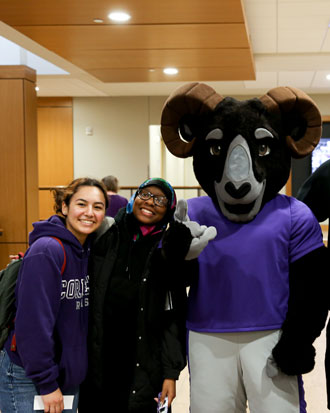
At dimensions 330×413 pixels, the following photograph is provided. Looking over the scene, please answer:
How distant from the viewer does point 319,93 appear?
10.7 m

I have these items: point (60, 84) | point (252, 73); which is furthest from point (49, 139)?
point (252, 73)

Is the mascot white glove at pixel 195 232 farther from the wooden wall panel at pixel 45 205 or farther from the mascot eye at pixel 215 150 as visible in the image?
the wooden wall panel at pixel 45 205

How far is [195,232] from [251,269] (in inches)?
10.0

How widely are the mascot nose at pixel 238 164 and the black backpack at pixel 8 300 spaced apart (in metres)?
0.64

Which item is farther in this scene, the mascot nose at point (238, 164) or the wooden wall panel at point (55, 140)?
the wooden wall panel at point (55, 140)

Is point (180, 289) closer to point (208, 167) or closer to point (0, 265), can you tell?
point (208, 167)

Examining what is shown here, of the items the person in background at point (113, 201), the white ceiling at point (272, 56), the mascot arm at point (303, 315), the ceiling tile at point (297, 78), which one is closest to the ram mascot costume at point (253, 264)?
the mascot arm at point (303, 315)

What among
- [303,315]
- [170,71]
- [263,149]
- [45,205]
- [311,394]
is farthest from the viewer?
[45,205]

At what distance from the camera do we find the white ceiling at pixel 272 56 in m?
5.04

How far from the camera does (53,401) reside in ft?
6.16

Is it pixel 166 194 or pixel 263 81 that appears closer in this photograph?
pixel 166 194

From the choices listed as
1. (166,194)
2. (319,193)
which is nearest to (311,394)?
(319,193)

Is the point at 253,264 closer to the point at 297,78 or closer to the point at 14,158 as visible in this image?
the point at 14,158

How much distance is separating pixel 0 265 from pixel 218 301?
13.1 feet
